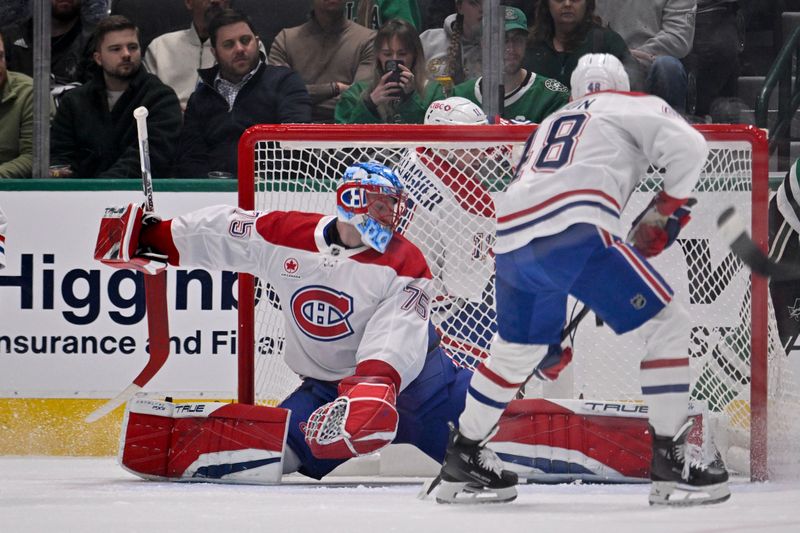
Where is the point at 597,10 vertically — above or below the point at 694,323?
above

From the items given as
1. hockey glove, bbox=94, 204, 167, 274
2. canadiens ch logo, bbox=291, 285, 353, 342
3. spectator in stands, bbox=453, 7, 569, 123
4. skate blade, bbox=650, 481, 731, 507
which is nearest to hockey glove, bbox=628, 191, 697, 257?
skate blade, bbox=650, 481, 731, 507

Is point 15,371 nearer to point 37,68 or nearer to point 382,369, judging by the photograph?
point 37,68

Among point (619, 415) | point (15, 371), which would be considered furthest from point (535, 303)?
point (15, 371)

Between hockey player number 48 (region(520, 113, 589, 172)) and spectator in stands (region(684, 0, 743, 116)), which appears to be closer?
hockey player number 48 (region(520, 113, 589, 172))

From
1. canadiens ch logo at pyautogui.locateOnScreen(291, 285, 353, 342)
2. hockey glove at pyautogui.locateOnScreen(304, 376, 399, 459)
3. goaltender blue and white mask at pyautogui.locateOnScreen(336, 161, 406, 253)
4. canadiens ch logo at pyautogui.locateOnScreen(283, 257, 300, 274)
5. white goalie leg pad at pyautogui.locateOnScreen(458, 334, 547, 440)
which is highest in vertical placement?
goaltender blue and white mask at pyautogui.locateOnScreen(336, 161, 406, 253)

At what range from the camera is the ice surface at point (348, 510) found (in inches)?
102

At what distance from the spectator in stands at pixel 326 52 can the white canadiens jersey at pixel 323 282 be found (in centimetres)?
104

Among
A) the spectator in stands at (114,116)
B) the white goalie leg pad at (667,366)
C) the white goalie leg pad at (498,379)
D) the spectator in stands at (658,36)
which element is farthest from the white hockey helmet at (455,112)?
the white goalie leg pad at (667,366)

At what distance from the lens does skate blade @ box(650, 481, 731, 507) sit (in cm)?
298

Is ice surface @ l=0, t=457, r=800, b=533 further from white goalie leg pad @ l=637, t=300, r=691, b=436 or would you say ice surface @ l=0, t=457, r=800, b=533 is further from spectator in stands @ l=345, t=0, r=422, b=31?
spectator in stands @ l=345, t=0, r=422, b=31

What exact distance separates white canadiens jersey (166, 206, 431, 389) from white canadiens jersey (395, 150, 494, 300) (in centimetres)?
39

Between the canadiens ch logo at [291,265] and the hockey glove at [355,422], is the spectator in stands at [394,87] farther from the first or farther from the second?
the hockey glove at [355,422]

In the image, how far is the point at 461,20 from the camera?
4.45m

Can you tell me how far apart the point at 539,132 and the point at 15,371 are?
2331 mm
